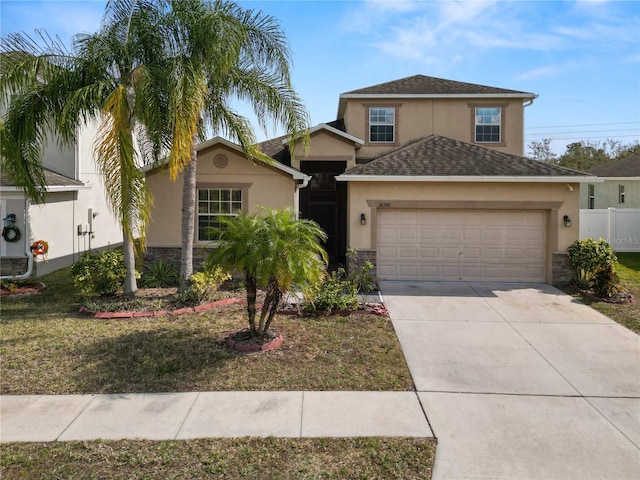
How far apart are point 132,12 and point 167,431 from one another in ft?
29.1

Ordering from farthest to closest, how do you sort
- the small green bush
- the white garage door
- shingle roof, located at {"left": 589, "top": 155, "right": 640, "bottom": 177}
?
shingle roof, located at {"left": 589, "top": 155, "right": 640, "bottom": 177}, the white garage door, the small green bush

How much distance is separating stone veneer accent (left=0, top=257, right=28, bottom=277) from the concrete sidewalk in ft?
32.3

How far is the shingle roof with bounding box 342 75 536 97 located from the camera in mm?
16688

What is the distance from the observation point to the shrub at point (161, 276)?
39.8 ft

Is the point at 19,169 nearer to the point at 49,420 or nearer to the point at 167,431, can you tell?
the point at 49,420

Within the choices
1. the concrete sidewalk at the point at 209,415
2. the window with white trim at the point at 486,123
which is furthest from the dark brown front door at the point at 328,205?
the concrete sidewalk at the point at 209,415

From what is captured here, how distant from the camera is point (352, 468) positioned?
4242 millimetres

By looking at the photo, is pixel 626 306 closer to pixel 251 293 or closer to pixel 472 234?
pixel 472 234

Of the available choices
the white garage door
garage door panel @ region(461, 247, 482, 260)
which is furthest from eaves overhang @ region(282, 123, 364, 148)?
garage door panel @ region(461, 247, 482, 260)

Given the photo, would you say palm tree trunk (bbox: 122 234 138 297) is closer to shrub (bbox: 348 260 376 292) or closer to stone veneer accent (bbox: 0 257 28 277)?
shrub (bbox: 348 260 376 292)

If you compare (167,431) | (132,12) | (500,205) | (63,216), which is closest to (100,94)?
(132,12)

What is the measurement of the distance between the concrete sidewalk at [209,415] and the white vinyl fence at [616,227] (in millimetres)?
17225

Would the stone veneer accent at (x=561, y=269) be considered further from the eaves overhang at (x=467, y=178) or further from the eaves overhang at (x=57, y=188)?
the eaves overhang at (x=57, y=188)

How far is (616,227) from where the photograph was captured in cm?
1914
